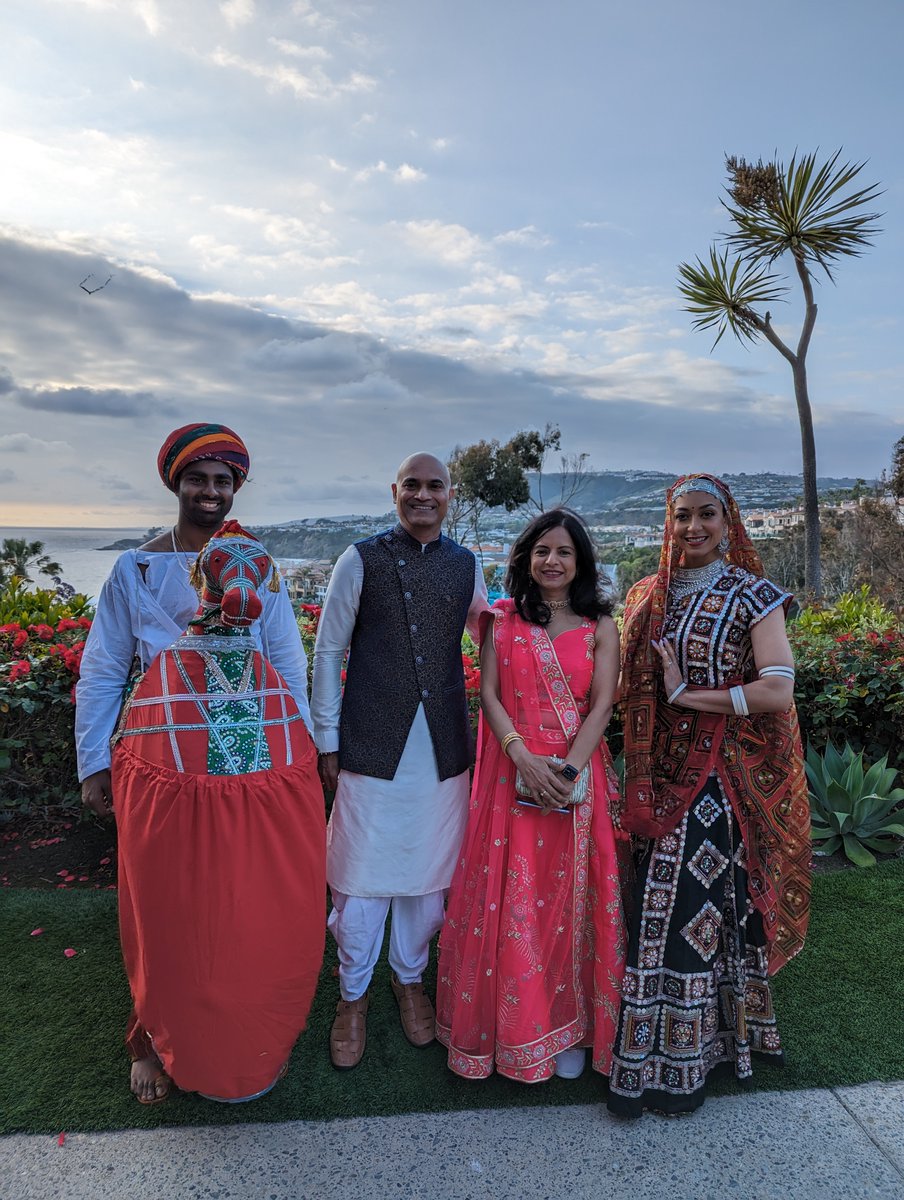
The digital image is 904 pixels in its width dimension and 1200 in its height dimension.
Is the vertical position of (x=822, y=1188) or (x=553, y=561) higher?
(x=553, y=561)

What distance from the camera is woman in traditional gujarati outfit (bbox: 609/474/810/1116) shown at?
8.34 ft

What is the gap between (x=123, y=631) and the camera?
258 cm

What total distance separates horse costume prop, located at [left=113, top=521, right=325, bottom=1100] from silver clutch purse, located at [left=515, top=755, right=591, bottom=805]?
719 mm

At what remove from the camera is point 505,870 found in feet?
8.86

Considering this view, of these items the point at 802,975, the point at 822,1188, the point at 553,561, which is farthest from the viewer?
the point at 802,975

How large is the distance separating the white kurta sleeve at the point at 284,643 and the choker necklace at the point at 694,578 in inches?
52.5

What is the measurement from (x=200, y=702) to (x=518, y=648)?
111cm

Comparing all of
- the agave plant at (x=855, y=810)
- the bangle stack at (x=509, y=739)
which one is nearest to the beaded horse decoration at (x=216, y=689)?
the bangle stack at (x=509, y=739)

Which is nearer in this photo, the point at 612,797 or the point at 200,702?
the point at 200,702

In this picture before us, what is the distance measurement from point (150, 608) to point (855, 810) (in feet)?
12.8

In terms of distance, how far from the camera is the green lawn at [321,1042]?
249cm

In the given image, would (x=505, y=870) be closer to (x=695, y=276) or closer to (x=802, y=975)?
(x=802, y=975)

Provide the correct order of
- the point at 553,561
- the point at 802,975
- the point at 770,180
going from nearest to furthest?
the point at 553,561 < the point at 802,975 < the point at 770,180

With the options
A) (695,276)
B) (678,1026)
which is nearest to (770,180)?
(695,276)
